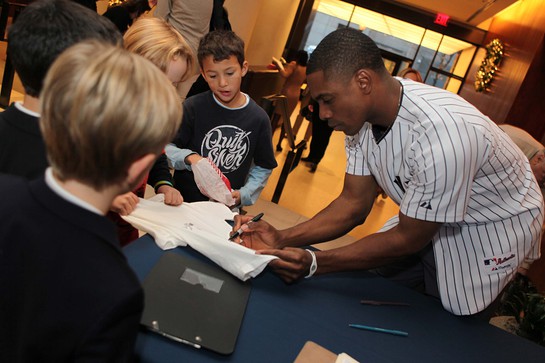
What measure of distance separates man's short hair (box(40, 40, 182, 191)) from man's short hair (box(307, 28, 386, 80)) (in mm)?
873

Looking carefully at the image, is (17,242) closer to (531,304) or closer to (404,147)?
(404,147)

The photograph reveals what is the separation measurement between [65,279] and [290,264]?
777mm

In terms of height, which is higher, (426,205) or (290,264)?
(426,205)

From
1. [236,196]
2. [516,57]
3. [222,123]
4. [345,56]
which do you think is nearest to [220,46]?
[222,123]

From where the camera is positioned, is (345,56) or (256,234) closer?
(345,56)

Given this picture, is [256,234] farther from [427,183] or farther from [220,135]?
[220,135]

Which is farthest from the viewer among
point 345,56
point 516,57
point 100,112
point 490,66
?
point 490,66

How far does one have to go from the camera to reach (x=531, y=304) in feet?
7.87

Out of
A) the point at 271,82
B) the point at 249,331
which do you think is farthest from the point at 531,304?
the point at 271,82

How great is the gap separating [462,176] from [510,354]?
1.88 ft

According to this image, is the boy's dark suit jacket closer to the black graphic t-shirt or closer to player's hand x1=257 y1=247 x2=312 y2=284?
player's hand x1=257 y1=247 x2=312 y2=284

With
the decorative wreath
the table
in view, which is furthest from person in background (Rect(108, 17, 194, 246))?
the decorative wreath

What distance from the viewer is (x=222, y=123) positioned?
2.21 metres

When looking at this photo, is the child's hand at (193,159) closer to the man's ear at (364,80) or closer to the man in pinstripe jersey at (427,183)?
the man in pinstripe jersey at (427,183)
